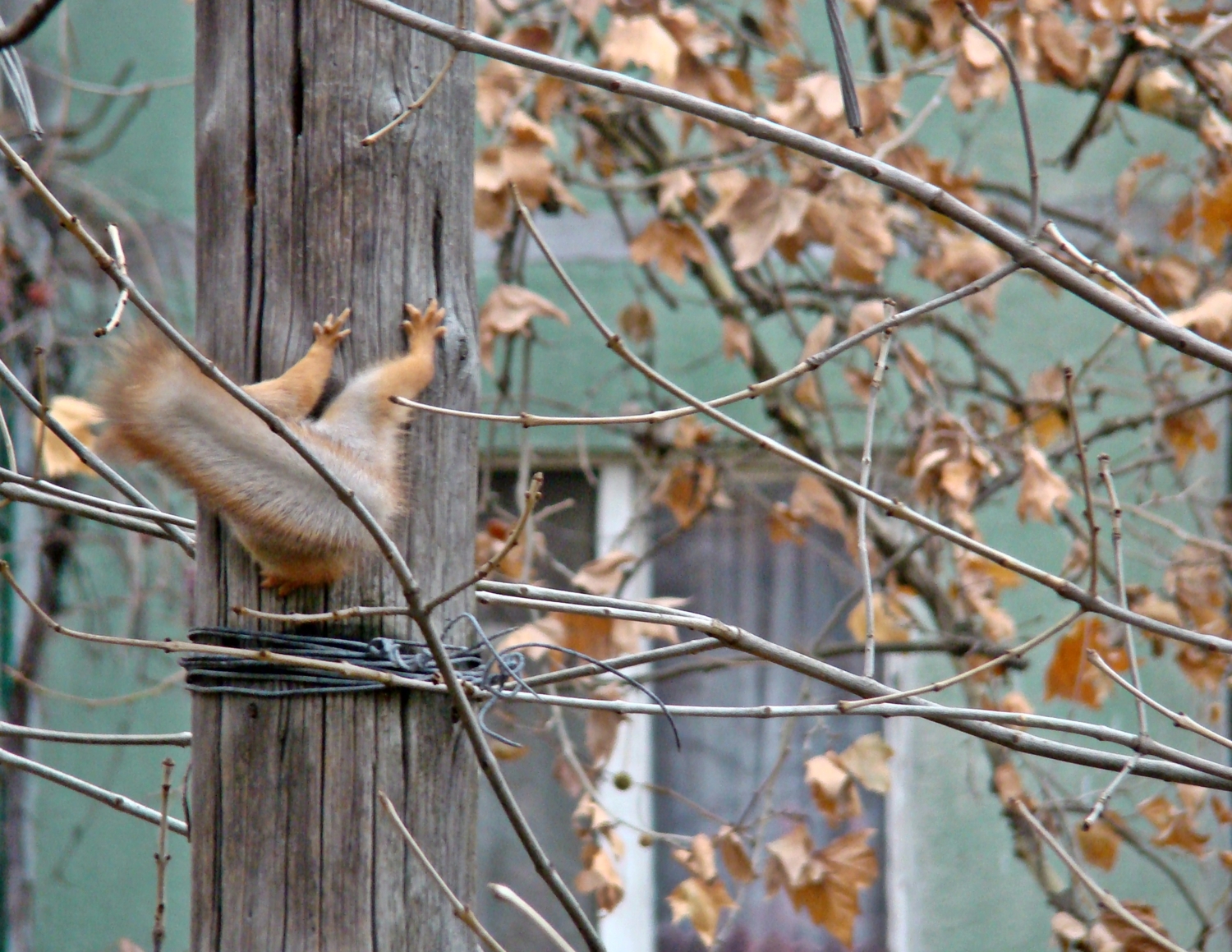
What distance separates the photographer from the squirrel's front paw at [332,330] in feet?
5.10

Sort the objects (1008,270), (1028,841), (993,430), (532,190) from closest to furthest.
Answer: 1. (1008,270)
2. (532,190)
3. (1028,841)
4. (993,430)

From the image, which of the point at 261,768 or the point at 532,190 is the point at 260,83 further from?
the point at 532,190

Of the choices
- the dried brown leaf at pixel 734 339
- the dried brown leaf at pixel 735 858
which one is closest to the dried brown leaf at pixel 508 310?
the dried brown leaf at pixel 734 339

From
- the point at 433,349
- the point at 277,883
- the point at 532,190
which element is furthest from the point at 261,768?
the point at 532,190

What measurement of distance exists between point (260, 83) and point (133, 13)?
3452 mm

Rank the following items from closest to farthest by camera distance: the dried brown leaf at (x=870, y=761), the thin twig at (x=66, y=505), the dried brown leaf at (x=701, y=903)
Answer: the thin twig at (x=66, y=505) → the dried brown leaf at (x=701, y=903) → the dried brown leaf at (x=870, y=761)

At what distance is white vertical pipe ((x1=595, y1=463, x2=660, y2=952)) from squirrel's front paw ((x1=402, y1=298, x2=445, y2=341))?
8.28ft

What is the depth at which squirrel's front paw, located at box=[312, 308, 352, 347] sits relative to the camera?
1.55 metres

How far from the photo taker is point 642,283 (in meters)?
4.48

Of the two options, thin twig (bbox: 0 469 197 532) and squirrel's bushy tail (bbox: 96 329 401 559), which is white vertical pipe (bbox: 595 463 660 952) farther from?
squirrel's bushy tail (bbox: 96 329 401 559)

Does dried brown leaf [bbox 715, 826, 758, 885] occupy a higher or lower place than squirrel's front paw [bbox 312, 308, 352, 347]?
lower

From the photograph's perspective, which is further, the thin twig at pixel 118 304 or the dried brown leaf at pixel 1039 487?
the dried brown leaf at pixel 1039 487

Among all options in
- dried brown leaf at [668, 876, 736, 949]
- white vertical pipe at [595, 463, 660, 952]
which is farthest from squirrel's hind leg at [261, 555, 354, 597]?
white vertical pipe at [595, 463, 660, 952]

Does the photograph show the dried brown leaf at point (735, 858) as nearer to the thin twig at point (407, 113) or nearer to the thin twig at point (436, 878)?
the thin twig at point (436, 878)
